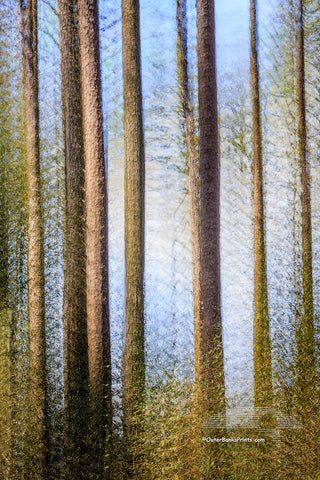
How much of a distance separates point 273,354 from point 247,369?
9.3 inches

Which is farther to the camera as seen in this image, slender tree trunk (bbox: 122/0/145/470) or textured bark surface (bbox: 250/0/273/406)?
slender tree trunk (bbox: 122/0/145/470)

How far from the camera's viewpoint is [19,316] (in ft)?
11.0

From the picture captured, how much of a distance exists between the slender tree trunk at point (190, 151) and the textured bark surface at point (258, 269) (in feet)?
1.49

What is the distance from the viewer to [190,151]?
10.8 ft

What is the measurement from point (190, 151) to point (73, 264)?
1.09 metres

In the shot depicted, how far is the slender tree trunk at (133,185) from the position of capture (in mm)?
3289

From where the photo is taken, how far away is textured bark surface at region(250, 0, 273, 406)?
3100mm

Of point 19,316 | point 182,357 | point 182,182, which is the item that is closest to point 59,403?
point 19,316

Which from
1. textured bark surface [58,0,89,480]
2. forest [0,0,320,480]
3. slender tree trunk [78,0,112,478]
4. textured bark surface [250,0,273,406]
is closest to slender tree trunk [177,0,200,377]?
forest [0,0,320,480]

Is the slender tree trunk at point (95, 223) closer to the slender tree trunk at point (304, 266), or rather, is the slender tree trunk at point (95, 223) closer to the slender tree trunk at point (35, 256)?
the slender tree trunk at point (35, 256)

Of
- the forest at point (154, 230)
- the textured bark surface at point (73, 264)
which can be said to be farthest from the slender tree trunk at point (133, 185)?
the textured bark surface at point (73, 264)

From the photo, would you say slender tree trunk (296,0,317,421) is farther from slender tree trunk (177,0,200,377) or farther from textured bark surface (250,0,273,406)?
slender tree trunk (177,0,200,377)

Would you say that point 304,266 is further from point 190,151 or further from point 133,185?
point 133,185

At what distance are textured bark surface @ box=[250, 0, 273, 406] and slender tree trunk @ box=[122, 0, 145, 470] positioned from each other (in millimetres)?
771
